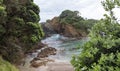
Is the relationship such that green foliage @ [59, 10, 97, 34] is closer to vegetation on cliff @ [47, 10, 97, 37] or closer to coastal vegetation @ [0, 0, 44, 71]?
vegetation on cliff @ [47, 10, 97, 37]

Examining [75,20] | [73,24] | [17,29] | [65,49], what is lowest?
[65,49]

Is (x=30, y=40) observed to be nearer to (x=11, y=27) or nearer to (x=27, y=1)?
(x=11, y=27)

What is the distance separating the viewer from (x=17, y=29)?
89.4ft

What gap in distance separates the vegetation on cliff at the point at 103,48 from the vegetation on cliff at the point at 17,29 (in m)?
18.7

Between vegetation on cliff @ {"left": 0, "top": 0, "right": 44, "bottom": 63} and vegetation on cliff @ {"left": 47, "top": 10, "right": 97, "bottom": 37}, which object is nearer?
vegetation on cliff @ {"left": 0, "top": 0, "right": 44, "bottom": 63}

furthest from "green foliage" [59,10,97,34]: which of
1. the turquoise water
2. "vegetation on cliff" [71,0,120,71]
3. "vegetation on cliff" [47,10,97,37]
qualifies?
"vegetation on cliff" [71,0,120,71]

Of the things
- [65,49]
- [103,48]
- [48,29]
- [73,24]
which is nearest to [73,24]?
[73,24]

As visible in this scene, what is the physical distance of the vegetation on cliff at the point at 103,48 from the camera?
6820mm

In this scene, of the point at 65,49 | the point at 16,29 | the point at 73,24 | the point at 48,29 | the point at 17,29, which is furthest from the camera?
the point at 48,29

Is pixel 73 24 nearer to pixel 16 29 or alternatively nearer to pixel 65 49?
pixel 65 49

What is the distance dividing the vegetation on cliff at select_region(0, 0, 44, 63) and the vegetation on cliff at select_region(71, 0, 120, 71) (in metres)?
18.7

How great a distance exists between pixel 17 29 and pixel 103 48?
20570mm

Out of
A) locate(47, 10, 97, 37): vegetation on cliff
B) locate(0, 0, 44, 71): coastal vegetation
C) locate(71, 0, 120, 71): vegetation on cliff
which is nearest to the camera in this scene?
locate(71, 0, 120, 71): vegetation on cliff

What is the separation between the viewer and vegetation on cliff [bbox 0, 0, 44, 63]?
88.2 ft
